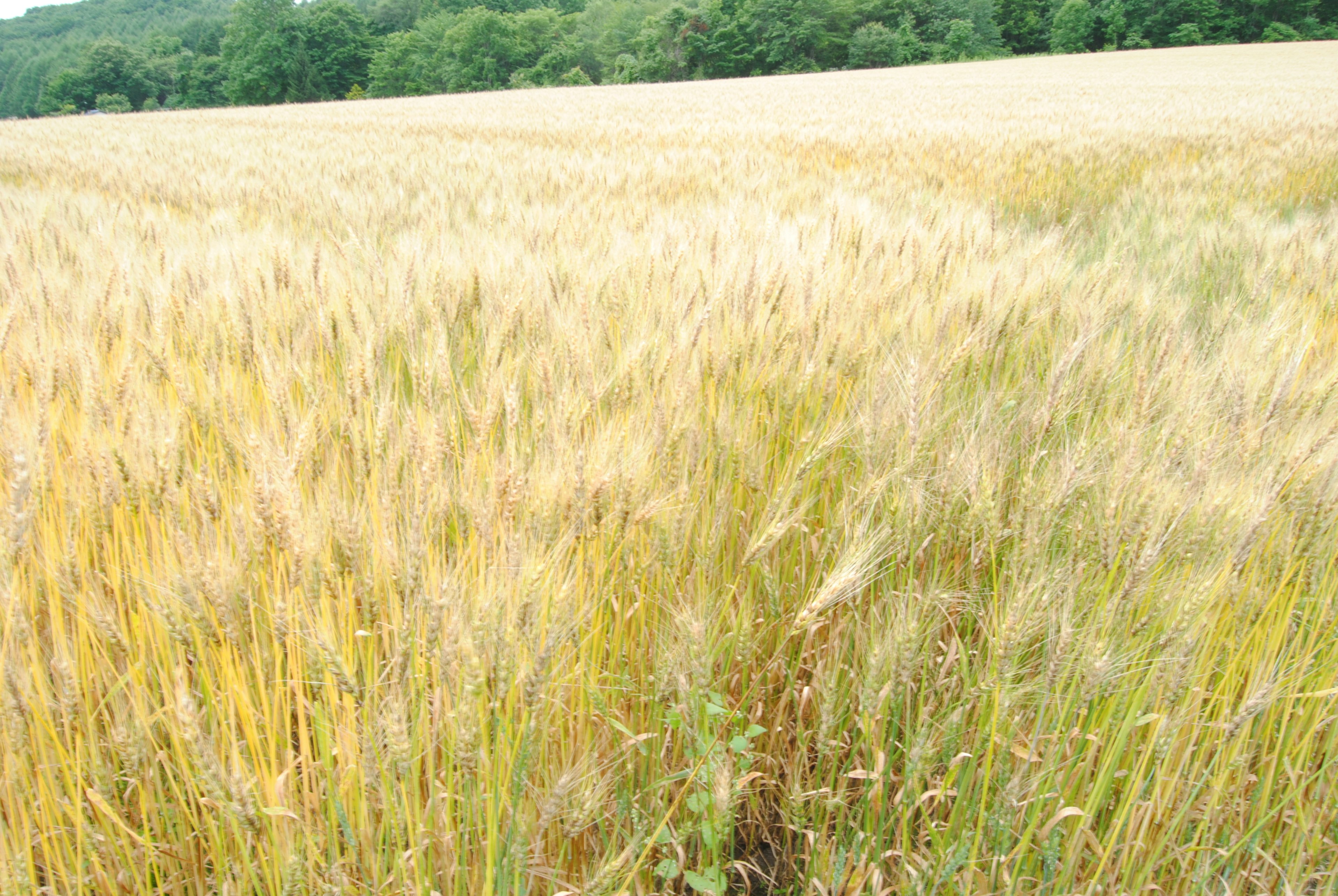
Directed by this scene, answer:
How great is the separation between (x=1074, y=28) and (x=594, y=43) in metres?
35.3

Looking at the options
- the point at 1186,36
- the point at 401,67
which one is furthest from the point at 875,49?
the point at 401,67

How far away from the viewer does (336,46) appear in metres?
59.2

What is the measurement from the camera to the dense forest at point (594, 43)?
4841 centimetres

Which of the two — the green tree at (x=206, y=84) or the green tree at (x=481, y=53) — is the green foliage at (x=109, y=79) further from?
the green tree at (x=481, y=53)

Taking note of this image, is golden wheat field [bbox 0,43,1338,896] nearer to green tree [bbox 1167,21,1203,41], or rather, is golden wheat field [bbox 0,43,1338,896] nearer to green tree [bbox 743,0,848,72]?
green tree [bbox 743,0,848,72]

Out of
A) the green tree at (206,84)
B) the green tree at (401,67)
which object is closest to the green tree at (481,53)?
the green tree at (401,67)

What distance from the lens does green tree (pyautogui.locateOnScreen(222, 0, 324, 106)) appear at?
5572 cm

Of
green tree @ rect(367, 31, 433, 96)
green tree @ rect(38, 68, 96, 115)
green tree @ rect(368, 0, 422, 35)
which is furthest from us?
green tree @ rect(368, 0, 422, 35)

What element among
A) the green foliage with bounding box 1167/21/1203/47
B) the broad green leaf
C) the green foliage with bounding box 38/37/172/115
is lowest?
the broad green leaf

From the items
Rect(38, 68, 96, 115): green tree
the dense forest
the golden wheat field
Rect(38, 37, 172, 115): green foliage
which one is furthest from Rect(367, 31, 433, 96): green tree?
the golden wheat field

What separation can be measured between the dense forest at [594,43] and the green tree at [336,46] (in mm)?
111

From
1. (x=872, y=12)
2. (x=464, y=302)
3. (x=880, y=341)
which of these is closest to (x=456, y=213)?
(x=464, y=302)

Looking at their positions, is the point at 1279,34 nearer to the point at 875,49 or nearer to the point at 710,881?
the point at 875,49

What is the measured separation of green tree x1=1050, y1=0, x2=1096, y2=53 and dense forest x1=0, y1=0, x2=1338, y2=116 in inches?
4.0
